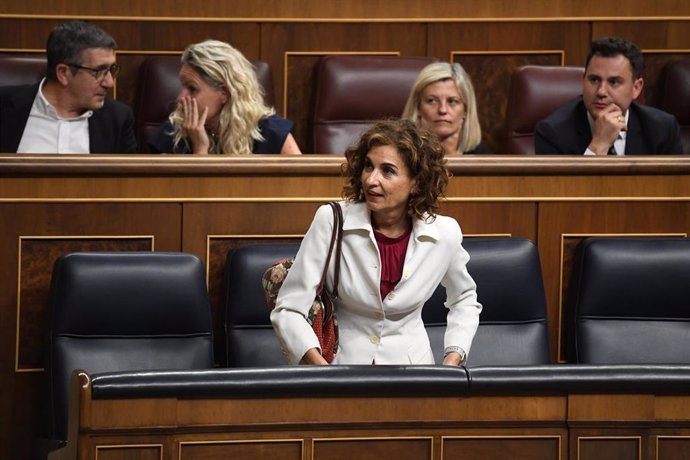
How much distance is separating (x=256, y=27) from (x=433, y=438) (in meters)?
1.34

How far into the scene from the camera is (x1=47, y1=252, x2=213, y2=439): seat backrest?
4.76 ft

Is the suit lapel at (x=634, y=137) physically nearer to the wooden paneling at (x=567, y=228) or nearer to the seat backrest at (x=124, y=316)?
the wooden paneling at (x=567, y=228)

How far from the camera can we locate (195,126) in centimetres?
184

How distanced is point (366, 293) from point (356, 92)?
851 mm

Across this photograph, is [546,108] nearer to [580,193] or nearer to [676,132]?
[676,132]

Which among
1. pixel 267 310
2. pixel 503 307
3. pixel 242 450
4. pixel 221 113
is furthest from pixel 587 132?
pixel 242 450

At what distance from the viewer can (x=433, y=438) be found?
1.03 m

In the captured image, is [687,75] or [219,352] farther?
[687,75]

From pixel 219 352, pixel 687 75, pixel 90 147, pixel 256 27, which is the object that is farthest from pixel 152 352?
pixel 687 75

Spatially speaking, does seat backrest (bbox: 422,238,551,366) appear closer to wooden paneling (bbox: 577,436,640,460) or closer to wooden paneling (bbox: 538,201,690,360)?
wooden paneling (bbox: 538,201,690,360)

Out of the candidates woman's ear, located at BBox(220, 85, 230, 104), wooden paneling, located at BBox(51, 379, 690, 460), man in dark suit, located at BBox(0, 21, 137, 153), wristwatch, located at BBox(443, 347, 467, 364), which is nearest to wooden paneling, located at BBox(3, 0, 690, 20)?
man in dark suit, located at BBox(0, 21, 137, 153)

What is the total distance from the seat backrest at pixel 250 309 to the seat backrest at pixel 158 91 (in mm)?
619

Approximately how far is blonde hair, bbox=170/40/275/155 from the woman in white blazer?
0.52 m

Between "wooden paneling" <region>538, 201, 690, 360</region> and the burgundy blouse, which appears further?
"wooden paneling" <region>538, 201, 690, 360</region>
